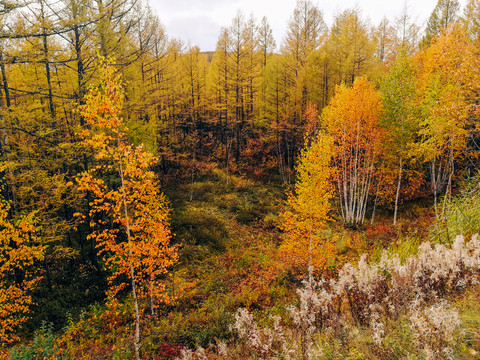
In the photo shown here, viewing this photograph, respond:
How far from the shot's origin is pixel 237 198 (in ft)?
73.8

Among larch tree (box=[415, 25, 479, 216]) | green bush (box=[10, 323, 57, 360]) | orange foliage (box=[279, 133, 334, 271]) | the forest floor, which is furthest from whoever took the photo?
orange foliage (box=[279, 133, 334, 271])

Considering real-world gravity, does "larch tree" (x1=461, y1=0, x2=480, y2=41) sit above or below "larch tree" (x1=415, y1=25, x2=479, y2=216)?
above

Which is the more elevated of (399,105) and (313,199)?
(399,105)

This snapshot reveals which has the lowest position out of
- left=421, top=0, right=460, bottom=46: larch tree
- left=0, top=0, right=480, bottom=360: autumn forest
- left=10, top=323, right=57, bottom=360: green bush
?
left=10, top=323, right=57, bottom=360: green bush

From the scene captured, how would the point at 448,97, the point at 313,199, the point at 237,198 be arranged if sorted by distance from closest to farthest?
the point at 448,97 → the point at 313,199 → the point at 237,198

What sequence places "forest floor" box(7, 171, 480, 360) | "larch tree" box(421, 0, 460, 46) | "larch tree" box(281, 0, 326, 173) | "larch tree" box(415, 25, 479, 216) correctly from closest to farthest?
"larch tree" box(415, 25, 479, 216)
"forest floor" box(7, 171, 480, 360)
"larch tree" box(421, 0, 460, 46)
"larch tree" box(281, 0, 326, 173)

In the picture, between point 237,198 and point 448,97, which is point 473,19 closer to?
point 448,97

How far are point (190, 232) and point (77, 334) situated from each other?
825 cm

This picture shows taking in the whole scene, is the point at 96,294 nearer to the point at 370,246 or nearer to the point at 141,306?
the point at 141,306

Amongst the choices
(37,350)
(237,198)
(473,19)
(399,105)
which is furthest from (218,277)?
(473,19)

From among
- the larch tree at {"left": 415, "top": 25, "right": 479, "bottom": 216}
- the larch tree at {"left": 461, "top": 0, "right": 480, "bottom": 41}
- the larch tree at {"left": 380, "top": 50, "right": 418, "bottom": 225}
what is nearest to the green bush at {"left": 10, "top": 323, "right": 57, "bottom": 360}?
the larch tree at {"left": 415, "top": 25, "right": 479, "bottom": 216}

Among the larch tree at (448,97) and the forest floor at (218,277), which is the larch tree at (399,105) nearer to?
the larch tree at (448,97)

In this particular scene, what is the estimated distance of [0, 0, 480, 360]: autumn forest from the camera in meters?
4.91

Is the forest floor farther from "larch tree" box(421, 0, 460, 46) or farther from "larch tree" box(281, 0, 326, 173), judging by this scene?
"larch tree" box(421, 0, 460, 46)
